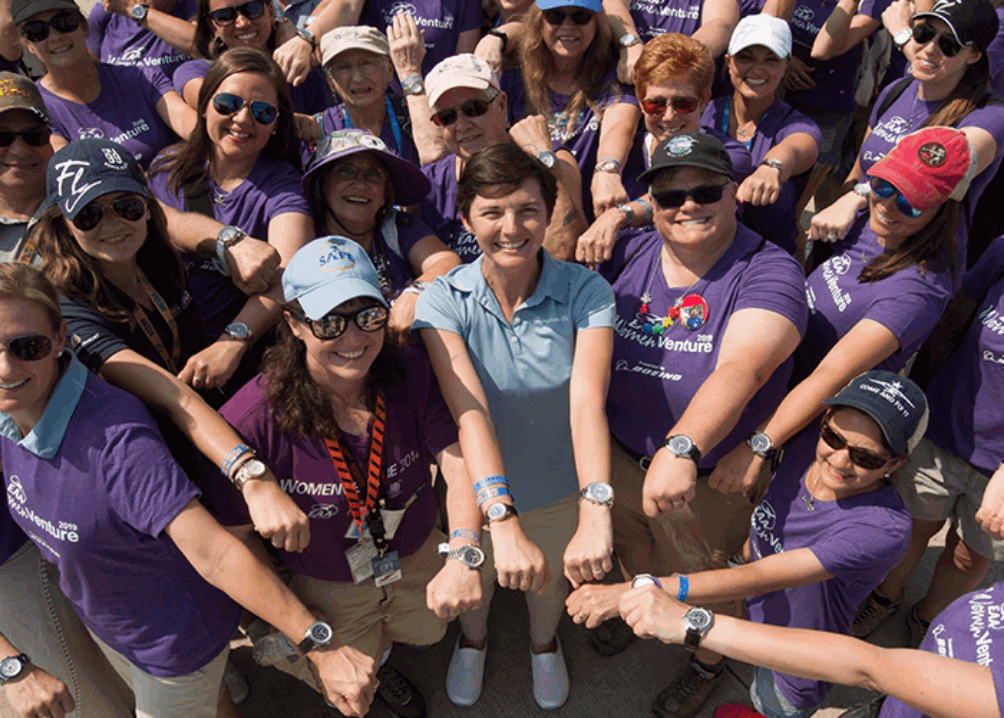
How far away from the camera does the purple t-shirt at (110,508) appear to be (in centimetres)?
248

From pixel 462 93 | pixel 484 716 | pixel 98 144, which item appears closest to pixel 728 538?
pixel 484 716

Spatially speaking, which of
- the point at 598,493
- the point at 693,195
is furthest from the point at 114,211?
the point at 693,195

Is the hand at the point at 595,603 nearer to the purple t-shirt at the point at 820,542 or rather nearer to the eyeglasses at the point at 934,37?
the purple t-shirt at the point at 820,542

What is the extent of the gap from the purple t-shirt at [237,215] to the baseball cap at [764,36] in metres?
2.53

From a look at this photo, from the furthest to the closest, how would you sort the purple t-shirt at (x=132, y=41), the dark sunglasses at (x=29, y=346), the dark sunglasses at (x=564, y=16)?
1. the purple t-shirt at (x=132, y=41)
2. the dark sunglasses at (x=564, y=16)
3. the dark sunglasses at (x=29, y=346)

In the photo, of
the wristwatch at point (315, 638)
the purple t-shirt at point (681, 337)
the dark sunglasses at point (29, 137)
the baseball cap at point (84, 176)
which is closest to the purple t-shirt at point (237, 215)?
the dark sunglasses at point (29, 137)

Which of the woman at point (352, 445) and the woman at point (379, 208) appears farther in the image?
the woman at point (379, 208)

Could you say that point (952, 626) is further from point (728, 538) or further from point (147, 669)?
point (147, 669)

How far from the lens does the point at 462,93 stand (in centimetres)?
367

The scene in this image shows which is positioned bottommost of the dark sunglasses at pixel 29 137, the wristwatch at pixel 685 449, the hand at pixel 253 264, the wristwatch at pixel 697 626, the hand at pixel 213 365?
the wristwatch at pixel 697 626

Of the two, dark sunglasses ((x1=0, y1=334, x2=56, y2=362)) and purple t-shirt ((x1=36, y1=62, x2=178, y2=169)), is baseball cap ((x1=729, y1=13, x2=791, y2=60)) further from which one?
dark sunglasses ((x1=0, y1=334, x2=56, y2=362))

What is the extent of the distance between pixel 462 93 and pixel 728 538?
2.54m

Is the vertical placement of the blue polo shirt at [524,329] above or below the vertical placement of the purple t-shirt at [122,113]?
below

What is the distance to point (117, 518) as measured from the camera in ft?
8.33
